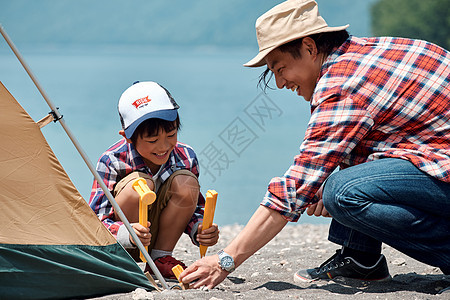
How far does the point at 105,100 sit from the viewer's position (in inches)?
938

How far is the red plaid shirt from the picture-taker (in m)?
2.79

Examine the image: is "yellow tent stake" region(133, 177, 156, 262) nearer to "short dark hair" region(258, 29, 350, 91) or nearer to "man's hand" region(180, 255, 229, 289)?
"man's hand" region(180, 255, 229, 289)

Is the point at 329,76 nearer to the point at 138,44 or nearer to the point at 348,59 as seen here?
the point at 348,59

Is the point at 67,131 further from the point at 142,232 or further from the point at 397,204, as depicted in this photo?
the point at 397,204

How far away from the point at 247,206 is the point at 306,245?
3161mm

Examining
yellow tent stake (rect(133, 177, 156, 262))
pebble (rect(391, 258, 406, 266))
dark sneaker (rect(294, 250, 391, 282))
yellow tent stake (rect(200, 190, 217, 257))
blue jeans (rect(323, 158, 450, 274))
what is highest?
yellow tent stake (rect(133, 177, 156, 262))

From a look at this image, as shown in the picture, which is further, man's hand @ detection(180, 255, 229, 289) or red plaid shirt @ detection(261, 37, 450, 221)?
man's hand @ detection(180, 255, 229, 289)

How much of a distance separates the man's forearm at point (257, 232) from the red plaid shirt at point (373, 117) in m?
0.04

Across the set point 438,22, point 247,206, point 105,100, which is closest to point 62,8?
point 438,22

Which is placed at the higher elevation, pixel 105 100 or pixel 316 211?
pixel 105 100

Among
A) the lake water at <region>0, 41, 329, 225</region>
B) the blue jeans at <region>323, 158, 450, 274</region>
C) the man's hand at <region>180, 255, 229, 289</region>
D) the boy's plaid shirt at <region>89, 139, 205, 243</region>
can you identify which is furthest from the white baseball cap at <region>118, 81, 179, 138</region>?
the blue jeans at <region>323, 158, 450, 274</region>

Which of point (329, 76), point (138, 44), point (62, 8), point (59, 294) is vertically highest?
point (62, 8)

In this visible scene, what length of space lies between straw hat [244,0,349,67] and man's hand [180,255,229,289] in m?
0.91

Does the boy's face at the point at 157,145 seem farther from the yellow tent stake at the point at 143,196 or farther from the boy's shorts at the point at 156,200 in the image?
the yellow tent stake at the point at 143,196
